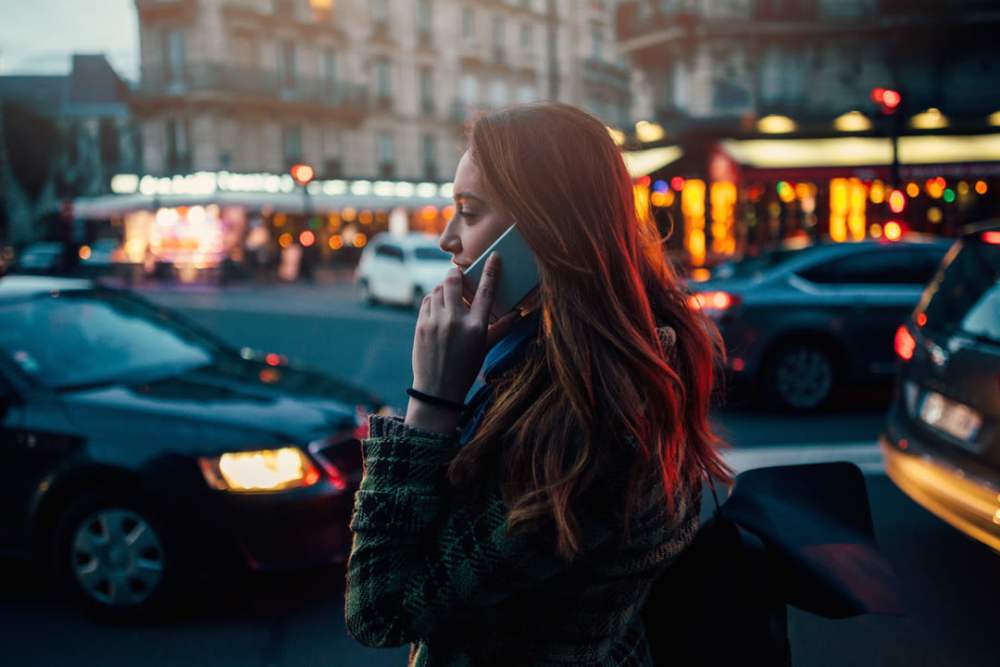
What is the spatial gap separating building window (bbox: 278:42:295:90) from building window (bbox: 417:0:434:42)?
825 cm

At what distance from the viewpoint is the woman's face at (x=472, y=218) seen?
4.47 feet

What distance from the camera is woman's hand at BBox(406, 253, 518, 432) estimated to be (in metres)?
1.29

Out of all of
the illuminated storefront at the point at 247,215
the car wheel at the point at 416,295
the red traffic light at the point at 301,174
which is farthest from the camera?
the illuminated storefront at the point at 247,215

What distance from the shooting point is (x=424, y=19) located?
4822 cm

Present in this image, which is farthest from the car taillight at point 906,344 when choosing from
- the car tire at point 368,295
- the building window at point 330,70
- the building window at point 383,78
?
the building window at point 383,78

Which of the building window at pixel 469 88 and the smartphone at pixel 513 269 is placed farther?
the building window at pixel 469 88

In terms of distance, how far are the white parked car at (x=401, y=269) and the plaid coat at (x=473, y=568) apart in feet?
59.7

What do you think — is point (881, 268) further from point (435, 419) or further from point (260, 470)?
point (435, 419)

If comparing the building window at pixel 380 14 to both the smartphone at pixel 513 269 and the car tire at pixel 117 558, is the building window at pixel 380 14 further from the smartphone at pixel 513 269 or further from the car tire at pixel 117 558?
the smartphone at pixel 513 269

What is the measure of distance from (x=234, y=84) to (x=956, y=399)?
39.6 meters

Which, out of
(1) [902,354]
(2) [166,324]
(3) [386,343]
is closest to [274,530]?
(2) [166,324]

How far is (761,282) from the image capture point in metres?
8.16

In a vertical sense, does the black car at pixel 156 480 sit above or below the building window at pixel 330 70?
below

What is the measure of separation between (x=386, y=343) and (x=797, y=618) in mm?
10505
